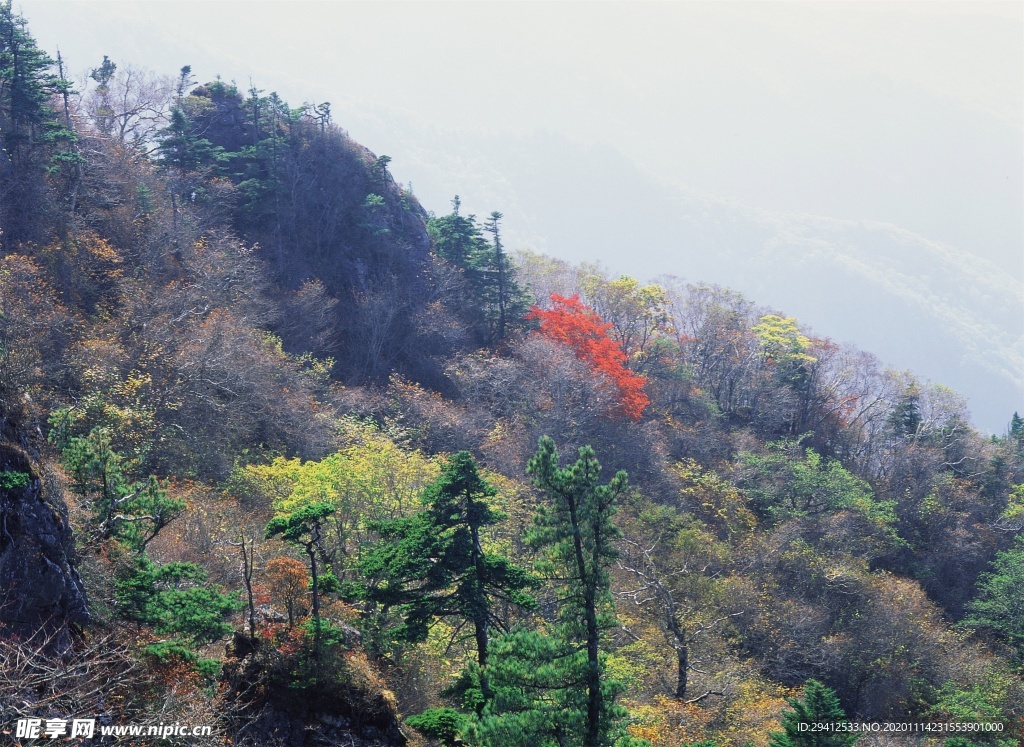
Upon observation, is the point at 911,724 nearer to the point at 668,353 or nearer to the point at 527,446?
the point at 527,446

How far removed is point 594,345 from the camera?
156 feet

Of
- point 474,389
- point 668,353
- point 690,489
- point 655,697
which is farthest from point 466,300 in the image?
point 655,697

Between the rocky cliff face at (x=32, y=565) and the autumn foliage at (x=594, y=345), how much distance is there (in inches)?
1319

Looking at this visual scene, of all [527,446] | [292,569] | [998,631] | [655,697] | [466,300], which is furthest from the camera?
[466,300]

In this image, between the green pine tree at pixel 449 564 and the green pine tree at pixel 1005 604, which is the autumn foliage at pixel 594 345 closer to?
the green pine tree at pixel 1005 604

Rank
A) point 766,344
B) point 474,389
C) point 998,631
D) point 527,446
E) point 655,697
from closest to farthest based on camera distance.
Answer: point 655,697 → point 998,631 → point 527,446 → point 474,389 → point 766,344

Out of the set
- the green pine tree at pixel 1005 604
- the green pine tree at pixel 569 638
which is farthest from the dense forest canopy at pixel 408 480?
the green pine tree at pixel 1005 604

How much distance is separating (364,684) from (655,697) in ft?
44.6

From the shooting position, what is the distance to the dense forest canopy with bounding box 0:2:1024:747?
1470 cm

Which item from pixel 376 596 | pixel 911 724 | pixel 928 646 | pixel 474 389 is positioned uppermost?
pixel 474 389

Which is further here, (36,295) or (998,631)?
(998,631)

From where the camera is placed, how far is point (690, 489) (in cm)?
4234

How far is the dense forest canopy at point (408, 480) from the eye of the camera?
48.2 ft

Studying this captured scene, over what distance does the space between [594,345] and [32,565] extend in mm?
36525
